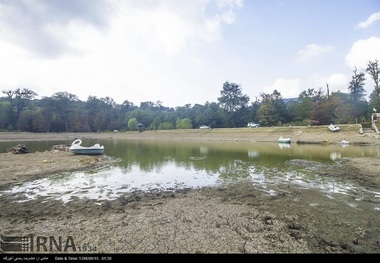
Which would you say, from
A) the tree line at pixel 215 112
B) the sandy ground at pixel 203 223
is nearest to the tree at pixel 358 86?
the tree line at pixel 215 112

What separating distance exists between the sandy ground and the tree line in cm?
4962

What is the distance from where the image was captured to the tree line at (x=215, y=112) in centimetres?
5397

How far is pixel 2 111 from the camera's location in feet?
255

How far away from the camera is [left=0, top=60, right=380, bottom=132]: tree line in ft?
177

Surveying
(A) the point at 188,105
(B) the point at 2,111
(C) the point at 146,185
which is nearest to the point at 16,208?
(C) the point at 146,185

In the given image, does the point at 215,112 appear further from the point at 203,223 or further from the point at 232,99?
the point at 203,223

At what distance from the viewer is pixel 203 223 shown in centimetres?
603

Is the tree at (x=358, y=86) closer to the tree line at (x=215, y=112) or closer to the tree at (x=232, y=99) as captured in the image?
the tree line at (x=215, y=112)

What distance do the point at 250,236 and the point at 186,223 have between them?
1.77 m

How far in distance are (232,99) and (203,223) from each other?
8171 cm

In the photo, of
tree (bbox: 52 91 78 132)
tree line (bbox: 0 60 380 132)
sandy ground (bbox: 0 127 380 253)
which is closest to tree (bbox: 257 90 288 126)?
tree line (bbox: 0 60 380 132)

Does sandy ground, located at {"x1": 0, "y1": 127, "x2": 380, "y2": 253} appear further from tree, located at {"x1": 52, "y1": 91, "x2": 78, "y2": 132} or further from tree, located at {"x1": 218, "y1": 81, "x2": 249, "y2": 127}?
tree, located at {"x1": 52, "y1": 91, "x2": 78, "y2": 132}

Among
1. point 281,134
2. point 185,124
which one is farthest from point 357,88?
point 185,124

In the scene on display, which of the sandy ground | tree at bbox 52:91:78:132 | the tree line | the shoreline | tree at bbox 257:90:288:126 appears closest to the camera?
the sandy ground
